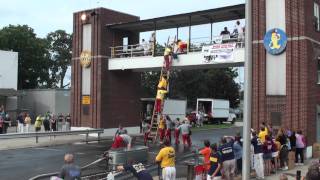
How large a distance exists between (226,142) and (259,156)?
287 cm

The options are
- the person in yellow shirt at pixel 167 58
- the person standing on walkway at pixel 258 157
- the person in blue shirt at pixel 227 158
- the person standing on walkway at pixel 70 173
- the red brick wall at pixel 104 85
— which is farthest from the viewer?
the red brick wall at pixel 104 85

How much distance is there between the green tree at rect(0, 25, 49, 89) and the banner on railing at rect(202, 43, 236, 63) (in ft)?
163

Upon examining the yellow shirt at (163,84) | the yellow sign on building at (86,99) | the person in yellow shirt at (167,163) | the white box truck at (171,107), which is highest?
the yellow shirt at (163,84)

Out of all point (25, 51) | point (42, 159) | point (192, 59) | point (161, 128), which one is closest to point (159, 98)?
point (161, 128)

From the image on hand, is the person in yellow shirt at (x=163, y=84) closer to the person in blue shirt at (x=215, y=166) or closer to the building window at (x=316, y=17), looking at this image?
the building window at (x=316, y=17)

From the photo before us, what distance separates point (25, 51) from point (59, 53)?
942 inches

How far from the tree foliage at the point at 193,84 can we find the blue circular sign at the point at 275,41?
5177cm

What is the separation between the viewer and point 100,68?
35.3 meters

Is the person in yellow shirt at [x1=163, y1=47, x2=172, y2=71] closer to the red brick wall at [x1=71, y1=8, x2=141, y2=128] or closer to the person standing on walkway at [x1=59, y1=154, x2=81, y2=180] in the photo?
the red brick wall at [x1=71, y1=8, x2=141, y2=128]

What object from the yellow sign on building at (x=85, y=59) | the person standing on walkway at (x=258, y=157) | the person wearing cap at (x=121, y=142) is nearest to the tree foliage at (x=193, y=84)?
the yellow sign on building at (x=85, y=59)

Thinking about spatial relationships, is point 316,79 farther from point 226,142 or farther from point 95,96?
point 95,96

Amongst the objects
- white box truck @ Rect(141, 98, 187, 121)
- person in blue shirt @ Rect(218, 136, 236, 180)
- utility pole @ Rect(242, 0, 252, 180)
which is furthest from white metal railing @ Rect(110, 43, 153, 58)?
utility pole @ Rect(242, 0, 252, 180)

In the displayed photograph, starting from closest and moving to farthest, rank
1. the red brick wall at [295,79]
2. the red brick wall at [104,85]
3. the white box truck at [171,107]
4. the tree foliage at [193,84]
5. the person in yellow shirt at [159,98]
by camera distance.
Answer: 1. the red brick wall at [295,79]
2. the person in yellow shirt at [159,98]
3. the red brick wall at [104,85]
4. the white box truck at [171,107]
5. the tree foliage at [193,84]

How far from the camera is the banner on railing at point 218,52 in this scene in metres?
28.4
